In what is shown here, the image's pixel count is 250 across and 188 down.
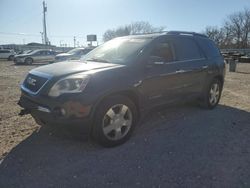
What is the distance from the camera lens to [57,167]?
3430 millimetres

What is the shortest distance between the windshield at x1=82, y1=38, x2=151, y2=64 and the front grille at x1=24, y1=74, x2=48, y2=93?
1.16 m

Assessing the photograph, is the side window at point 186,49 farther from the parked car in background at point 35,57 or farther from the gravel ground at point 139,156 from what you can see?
the parked car in background at point 35,57

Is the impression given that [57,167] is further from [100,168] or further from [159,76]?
[159,76]

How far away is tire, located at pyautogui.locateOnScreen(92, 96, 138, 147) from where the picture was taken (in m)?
3.78

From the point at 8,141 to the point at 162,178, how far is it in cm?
258

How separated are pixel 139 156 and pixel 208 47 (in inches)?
143

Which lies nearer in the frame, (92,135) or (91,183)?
(91,183)

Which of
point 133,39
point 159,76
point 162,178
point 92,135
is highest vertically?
point 133,39

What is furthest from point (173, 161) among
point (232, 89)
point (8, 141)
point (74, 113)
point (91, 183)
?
point (232, 89)

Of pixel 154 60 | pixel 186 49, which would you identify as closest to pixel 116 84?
pixel 154 60

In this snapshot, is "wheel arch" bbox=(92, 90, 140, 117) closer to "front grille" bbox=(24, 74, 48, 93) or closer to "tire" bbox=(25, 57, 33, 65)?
"front grille" bbox=(24, 74, 48, 93)

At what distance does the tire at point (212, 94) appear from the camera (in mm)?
6117

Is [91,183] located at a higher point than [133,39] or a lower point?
lower

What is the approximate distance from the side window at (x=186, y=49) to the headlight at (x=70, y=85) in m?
2.24
